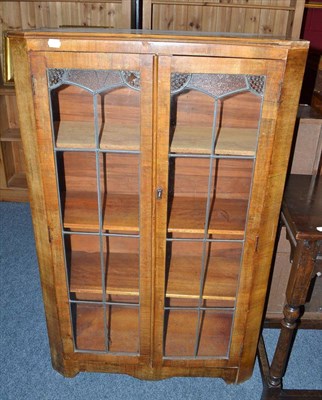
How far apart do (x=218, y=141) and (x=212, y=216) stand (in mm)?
322

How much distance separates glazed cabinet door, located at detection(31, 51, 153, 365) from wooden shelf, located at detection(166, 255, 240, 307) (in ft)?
0.46

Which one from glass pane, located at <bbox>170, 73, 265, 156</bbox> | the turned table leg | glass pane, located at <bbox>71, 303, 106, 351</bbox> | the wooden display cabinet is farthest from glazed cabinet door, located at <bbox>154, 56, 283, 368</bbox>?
the wooden display cabinet

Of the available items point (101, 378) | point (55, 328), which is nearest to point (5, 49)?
point (55, 328)

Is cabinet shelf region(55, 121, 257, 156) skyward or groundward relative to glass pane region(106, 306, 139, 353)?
skyward

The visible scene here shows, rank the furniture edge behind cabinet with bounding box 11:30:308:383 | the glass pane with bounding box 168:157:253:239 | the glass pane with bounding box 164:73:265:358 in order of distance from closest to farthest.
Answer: the furniture edge behind cabinet with bounding box 11:30:308:383 → the glass pane with bounding box 164:73:265:358 → the glass pane with bounding box 168:157:253:239

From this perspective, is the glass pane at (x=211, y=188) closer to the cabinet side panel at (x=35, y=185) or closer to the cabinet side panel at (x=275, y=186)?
the cabinet side panel at (x=275, y=186)

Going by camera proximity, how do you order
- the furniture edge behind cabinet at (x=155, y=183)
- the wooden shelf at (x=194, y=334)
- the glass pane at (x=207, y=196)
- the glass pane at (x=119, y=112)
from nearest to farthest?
1. the furniture edge behind cabinet at (x=155, y=183)
2. the glass pane at (x=207, y=196)
3. the glass pane at (x=119, y=112)
4. the wooden shelf at (x=194, y=334)

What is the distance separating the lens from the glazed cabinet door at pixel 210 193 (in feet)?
4.08

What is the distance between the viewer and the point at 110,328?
190 centimetres

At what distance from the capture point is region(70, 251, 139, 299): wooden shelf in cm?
167

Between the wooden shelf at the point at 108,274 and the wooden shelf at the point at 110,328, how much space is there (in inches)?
9.1

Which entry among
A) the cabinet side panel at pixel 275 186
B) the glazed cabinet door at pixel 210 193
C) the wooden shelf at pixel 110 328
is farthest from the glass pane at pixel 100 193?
the cabinet side panel at pixel 275 186

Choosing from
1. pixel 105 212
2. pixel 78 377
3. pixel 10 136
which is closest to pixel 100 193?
pixel 105 212

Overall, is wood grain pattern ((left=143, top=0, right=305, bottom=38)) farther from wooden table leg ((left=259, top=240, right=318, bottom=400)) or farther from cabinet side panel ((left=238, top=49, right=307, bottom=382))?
wooden table leg ((left=259, top=240, right=318, bottom=400))
